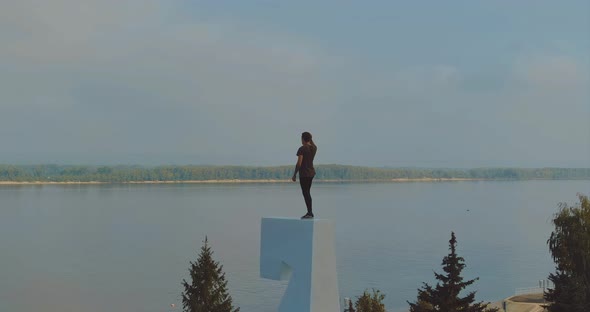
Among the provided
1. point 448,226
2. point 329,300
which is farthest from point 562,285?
point 448,226

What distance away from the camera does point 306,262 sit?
668 centimetres

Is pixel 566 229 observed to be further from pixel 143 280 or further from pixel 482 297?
pixel 143 280

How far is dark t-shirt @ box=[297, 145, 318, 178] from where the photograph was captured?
7.18m

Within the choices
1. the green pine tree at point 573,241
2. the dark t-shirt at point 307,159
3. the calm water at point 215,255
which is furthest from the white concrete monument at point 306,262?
the calm water at point 215,255

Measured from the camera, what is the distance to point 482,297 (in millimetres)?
36312

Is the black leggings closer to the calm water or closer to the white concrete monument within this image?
the white concrete monument

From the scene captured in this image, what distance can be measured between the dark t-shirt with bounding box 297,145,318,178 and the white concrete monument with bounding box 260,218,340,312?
663 millimetres

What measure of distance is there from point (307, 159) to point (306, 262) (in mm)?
1174

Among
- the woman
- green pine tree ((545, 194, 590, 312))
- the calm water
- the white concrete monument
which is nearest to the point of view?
the white concrete monument

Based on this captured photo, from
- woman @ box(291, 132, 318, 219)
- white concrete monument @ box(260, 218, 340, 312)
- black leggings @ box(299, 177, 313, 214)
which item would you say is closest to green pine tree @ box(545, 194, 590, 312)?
black leggings @ box(299, 177, 313, 214)

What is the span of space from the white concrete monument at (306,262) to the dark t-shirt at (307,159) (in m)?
0.66

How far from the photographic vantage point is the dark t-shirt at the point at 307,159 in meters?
7.18

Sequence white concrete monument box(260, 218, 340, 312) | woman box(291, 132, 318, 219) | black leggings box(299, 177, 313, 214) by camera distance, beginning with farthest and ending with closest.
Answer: black leggings box(299, 177, 313, 214) → woman box(291, 132, 318, 219) → white concrete monument box(260, 218, 340, 312)

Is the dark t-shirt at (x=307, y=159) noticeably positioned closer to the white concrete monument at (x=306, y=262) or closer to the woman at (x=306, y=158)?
the woman at (x=306, y=158)
